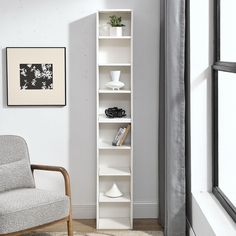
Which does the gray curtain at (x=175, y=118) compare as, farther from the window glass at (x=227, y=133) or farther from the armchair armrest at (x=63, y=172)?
the armchair armrest at (x=63, y=172)

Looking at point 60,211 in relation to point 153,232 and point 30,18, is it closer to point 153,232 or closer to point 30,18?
point 153,232

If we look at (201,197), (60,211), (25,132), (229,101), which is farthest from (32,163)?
(229,101)

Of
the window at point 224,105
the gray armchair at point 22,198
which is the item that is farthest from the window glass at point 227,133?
the gray armchair at point 22,198

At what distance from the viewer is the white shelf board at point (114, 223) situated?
4.27m

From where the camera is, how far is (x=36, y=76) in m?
4.41

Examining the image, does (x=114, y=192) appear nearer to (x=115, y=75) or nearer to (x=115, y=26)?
(x=115, y=75)

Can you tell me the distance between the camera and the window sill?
2824mm

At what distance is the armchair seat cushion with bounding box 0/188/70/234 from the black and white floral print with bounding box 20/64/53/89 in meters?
0.97

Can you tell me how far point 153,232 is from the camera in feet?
13.7

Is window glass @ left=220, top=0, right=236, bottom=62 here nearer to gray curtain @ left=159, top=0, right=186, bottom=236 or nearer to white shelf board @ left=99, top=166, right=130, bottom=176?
gray curtain @ left=159, top=0, right=186, bottom=236

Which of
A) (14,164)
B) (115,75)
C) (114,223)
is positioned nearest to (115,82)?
(115,75)

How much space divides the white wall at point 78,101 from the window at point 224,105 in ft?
2.97

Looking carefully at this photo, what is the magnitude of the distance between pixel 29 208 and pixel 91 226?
948mm

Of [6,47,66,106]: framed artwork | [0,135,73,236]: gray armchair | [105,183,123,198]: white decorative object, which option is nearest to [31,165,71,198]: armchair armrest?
[0,135,73,236]: gray armchair
